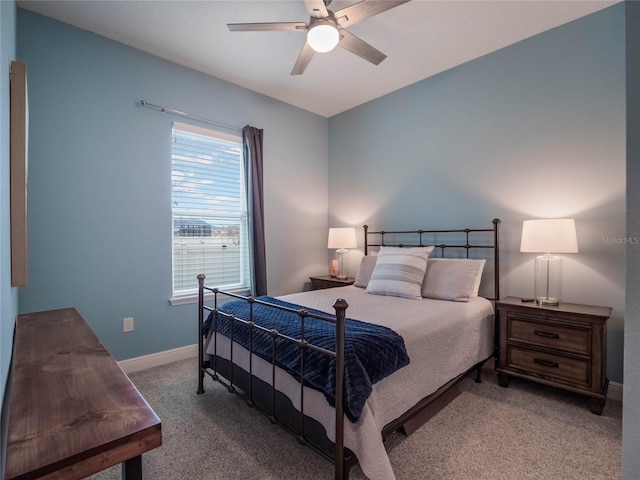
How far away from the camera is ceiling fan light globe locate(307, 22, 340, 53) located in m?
2.00

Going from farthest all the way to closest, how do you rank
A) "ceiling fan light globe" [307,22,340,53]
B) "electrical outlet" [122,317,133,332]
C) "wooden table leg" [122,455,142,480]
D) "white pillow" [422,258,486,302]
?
"electrical outlet" [122,317,133,332]
"white pillow" [422,258,486,302]
"ceiling fan light globe" [307,22,340,53]
"wooden table leg" [122,455,142,480]

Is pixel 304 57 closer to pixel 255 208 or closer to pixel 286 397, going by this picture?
pixel 255 208

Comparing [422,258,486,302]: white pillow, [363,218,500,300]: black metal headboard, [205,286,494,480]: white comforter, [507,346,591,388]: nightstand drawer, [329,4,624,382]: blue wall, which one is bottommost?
[507,346,591,388]: nightstand drawer

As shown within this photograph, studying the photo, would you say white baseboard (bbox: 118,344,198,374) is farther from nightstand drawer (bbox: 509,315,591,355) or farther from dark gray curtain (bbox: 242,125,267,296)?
nightstand drawer (bbox: 509,315,591,355)

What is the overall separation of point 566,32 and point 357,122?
7.13 ft

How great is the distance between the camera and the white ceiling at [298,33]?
2.32 meters

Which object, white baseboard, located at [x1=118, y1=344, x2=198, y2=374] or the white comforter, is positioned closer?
the white comforter

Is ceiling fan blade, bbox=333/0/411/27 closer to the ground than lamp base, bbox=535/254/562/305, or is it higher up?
higher up

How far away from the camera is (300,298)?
273 cm

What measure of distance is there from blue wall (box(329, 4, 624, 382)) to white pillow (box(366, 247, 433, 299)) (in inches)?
25.1

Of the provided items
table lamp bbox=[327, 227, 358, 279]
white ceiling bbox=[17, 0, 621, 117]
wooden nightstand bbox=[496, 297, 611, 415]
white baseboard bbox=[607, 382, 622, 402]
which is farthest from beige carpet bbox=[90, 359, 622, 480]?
white ceiling bbox=[17, 0, 621, 117]

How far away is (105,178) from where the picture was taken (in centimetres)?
265

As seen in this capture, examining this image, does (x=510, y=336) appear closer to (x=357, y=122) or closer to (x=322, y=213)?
(x=322, y=213)

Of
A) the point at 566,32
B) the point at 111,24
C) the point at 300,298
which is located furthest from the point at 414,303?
the point at 111,24
